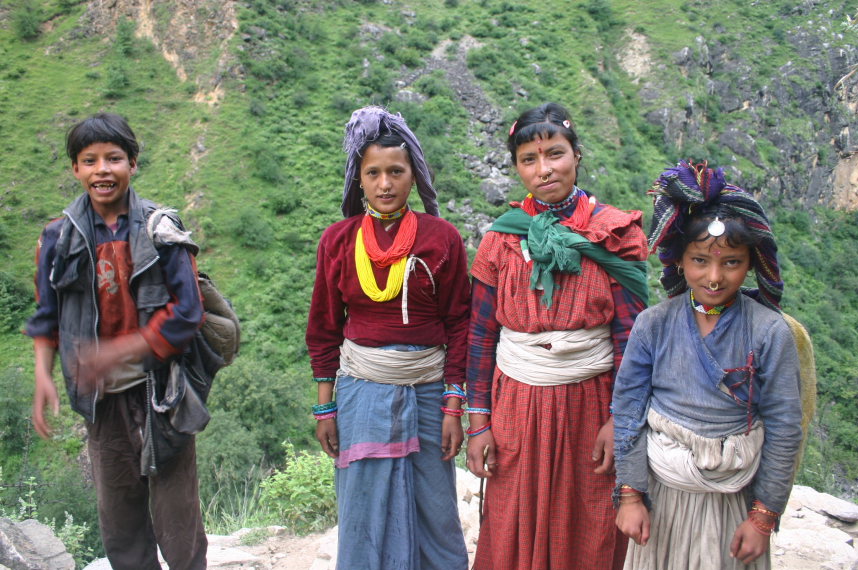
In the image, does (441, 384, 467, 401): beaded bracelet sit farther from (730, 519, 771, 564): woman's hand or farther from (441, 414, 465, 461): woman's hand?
(730, 519, 771, 564): woman's hand

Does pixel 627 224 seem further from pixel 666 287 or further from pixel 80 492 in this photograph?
pixel 80 492

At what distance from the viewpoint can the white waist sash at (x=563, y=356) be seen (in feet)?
5.98

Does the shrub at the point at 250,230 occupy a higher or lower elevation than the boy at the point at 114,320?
lower

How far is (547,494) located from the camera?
1.85m

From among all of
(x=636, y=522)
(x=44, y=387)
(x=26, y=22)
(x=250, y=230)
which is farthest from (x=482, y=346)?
(x=26, y=22)

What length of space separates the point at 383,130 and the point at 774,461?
1.51 metres

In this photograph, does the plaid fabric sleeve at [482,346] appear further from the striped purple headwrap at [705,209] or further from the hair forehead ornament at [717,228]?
the hair forehead ornament at [717,228]

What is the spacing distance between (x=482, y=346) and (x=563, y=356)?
0.98 ft

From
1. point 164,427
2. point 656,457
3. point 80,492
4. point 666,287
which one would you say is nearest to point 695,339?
point 666,287

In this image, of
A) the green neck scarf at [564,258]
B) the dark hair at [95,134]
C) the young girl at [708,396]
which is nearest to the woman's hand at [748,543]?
the young girl at [708,396]

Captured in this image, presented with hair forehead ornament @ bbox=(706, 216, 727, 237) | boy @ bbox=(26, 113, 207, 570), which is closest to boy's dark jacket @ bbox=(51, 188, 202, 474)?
boy @ bbox=(26, 113, 207, 570)

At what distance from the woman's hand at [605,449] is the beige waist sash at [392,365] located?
0.58 m

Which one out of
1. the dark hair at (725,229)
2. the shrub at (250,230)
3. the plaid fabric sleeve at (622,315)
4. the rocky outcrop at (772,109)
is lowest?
the shrub at (250,230)

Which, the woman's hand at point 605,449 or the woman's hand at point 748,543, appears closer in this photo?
the woman's hand at point 748,543
